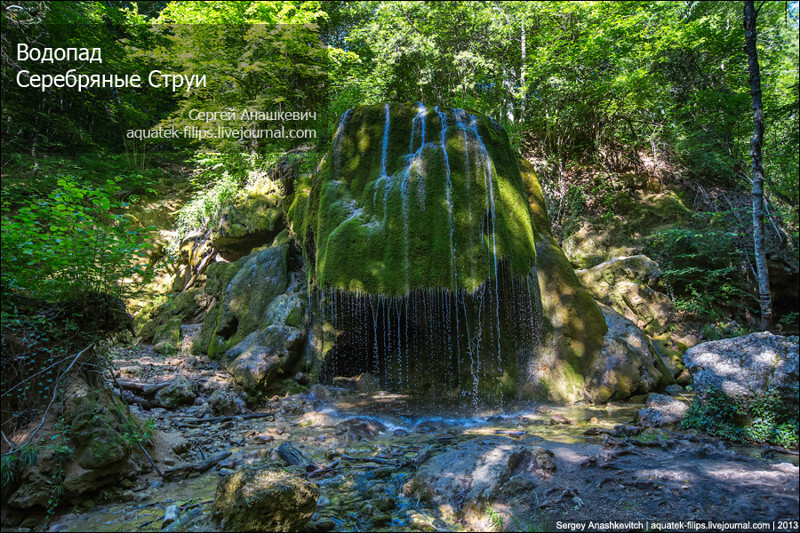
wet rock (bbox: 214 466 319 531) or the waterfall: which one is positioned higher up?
the waterfall

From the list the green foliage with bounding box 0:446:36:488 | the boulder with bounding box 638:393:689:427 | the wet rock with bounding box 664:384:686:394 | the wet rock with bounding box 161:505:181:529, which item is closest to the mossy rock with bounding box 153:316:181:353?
the green foliage with bounding box 0:446:36:488

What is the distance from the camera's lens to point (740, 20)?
13766 millimetres

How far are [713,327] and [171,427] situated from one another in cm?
1270

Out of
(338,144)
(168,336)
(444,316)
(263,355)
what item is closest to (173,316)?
(168,336)

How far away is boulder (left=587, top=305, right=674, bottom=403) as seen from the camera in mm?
7150

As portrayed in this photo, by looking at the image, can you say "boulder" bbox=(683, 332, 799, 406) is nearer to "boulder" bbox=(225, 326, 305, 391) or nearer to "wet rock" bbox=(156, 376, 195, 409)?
"boulder" bbox=(225, 326, 305, 391)

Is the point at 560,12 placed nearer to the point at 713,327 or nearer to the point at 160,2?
the point at 713,327

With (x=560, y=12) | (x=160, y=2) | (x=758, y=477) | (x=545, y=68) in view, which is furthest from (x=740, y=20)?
(x=160, y=2)

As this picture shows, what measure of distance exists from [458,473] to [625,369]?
208 inches

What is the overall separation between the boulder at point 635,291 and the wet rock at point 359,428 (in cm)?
758

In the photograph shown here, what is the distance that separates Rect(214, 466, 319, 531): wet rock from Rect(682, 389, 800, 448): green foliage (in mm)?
4583

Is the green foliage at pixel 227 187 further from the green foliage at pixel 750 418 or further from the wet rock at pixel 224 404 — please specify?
the green foliage at pixel 750 418

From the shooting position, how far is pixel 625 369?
7.29 metres

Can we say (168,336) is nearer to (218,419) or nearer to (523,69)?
(218,419)
